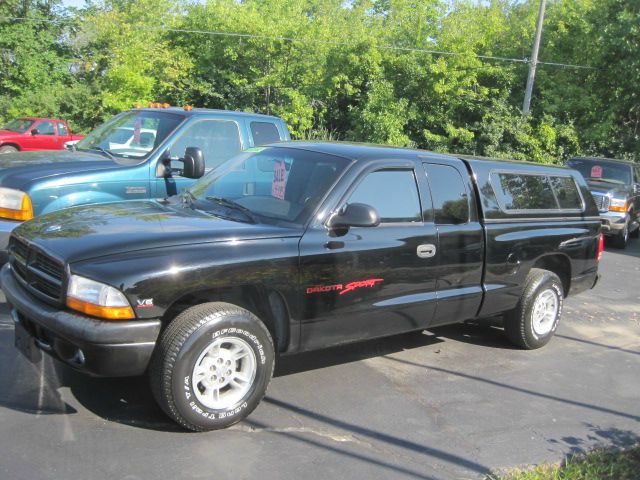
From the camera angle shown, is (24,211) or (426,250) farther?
(24,211)

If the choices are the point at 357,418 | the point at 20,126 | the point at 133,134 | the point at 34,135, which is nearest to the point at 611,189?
the point at 133,134

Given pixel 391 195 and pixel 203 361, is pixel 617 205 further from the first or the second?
pixel 203 361

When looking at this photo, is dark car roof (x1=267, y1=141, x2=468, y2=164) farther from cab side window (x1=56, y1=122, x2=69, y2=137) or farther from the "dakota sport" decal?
cab side window (x1=56, y1=122, x2=69, y2=137)

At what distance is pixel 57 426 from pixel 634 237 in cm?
1485

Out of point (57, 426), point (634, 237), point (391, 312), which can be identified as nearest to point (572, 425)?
point (391, 312)

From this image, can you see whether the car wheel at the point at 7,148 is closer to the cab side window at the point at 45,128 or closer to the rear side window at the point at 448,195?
the cab side window at the point at 45,128

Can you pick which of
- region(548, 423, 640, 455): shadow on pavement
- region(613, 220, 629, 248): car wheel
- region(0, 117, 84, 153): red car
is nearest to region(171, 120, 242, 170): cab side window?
region(548, 423, 640, 455): shadow on pavement

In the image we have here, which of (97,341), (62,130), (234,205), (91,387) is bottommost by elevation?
(91,387)

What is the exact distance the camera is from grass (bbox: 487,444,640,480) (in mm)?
3648

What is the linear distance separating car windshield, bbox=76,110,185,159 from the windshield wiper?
214cm

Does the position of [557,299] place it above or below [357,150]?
below

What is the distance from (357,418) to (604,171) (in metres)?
11.9

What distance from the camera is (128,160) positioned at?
21.6 feet

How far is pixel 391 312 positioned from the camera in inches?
185
